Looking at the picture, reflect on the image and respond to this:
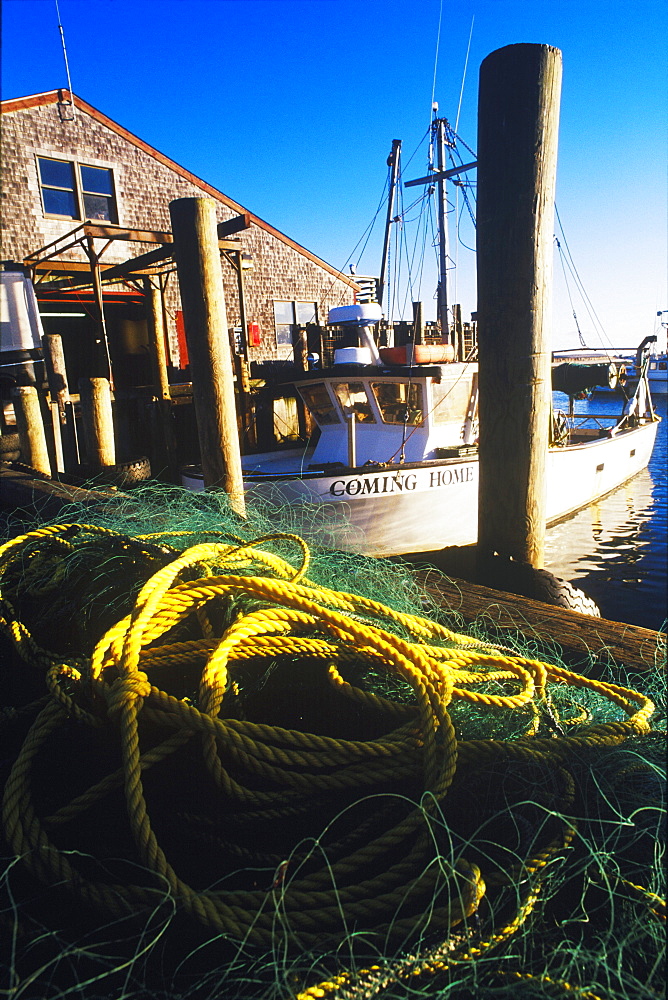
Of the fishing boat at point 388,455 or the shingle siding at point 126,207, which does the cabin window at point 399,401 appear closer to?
the fishing boat at point 388,455

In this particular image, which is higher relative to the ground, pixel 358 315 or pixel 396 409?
pixel 358 315

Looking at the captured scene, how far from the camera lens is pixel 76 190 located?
1520 cm

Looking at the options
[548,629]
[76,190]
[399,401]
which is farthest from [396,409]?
[76,190]

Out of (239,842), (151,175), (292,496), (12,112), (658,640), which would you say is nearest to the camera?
(239,842)

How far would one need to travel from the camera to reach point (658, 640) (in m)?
3.08

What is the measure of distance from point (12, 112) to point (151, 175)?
134 inches

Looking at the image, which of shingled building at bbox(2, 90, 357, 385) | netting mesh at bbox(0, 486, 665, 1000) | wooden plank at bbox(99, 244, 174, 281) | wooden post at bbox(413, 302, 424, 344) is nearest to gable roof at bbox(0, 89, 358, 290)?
shingled building at bbox(2, 90, 357, 385)

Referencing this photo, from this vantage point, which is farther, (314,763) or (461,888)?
(314,763)

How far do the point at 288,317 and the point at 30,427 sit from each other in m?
13.5

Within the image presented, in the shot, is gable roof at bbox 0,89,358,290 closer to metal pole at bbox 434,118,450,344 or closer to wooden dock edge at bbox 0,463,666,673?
metal pole at bbox 434,118,450,344

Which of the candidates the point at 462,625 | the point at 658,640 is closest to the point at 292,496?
the point at 462,625

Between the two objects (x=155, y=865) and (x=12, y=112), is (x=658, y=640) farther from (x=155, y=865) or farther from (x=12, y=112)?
(x=12, y=112)

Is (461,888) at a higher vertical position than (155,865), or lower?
lower

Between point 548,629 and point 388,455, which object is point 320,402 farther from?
point 548,629
